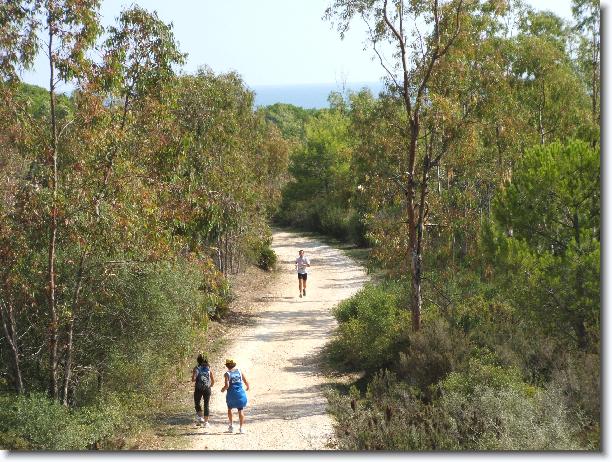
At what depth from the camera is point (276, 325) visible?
19.8 m

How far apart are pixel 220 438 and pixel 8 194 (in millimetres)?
4740

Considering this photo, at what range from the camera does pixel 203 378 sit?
1181 centimetres

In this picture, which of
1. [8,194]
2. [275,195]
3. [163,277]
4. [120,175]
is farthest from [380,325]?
[275,195]

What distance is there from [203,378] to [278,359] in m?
4.68

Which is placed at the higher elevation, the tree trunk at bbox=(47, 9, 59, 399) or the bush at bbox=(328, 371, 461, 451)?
the tree trunk at bbox=(47, 9, 59, 399)

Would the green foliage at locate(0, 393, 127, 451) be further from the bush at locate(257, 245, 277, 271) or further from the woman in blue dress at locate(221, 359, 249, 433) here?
the bush at locate(257, 245, 277, 271)

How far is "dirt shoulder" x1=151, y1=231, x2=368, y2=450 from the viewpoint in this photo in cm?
1116

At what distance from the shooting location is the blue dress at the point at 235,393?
36.7 feet

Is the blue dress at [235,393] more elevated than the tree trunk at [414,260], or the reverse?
the tree trunk at [414,260]

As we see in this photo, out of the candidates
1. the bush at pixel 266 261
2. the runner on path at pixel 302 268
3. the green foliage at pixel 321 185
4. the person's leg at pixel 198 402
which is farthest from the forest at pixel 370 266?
the green foliage at pixel 321 185

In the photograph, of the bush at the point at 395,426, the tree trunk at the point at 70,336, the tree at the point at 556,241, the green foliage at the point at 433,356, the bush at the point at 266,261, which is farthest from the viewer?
the bush at the point at 266,261

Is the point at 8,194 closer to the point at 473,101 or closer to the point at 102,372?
the point at 102,372

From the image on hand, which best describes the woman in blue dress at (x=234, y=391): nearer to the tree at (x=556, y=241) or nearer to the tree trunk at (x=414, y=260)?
the tree trunk at (x=414, y=260)

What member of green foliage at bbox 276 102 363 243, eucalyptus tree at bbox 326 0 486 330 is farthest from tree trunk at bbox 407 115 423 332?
green foliage at bbox 276 102 363 243
